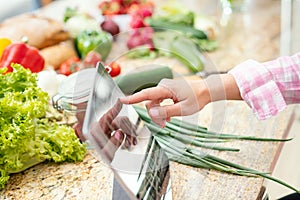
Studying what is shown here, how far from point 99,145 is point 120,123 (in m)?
0.14

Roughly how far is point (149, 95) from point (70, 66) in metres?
0.65

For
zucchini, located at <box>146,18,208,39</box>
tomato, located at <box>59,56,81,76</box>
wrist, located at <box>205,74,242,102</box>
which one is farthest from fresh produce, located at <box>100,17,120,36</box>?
wrist, located at <box>205,74,242,102</box>

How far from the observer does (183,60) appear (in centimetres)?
162

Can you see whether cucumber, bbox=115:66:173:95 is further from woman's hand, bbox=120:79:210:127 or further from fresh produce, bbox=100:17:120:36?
fresh produce, bbox=100:17:120:36

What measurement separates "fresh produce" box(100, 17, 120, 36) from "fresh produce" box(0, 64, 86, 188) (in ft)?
2.31

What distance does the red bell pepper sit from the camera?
1456 mm

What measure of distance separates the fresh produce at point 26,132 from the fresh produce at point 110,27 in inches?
27.7

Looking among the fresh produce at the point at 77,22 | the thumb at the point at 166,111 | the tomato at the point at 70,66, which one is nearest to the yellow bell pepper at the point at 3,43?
the tomato at the point at 70,66

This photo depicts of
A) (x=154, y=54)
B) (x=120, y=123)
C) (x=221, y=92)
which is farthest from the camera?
(x=154, y=54)

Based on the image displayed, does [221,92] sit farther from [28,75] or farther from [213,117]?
[28,75]

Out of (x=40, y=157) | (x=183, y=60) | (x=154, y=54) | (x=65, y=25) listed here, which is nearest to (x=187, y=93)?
(x=40, y=157)

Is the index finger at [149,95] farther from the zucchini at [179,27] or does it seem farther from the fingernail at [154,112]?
the zucchini at [179,27]

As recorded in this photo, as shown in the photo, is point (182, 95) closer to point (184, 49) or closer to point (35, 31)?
point (184, 49)

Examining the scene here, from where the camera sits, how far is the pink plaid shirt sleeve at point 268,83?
1094 mm
